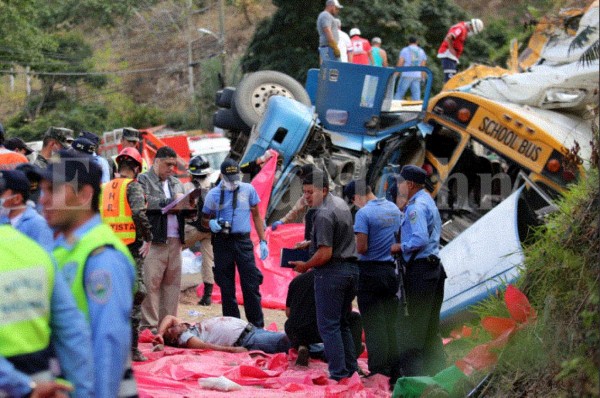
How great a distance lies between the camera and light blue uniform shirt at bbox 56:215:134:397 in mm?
4262

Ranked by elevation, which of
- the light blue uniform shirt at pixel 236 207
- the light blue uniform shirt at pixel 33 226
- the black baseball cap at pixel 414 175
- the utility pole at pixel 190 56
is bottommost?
the utility pole at pixel 190 56

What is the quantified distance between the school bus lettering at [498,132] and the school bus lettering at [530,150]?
137mm

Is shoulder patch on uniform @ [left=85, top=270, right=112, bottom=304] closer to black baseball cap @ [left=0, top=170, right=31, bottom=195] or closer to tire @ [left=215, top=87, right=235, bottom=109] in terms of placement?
black baseball cap @ [left=0, top=170, right=31, bottom=195]

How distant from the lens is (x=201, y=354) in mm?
9680

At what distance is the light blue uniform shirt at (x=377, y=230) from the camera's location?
891 cm

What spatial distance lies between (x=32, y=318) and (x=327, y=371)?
5.28 m

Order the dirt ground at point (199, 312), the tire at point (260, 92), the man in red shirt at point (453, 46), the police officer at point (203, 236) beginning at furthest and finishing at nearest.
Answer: the man in red shirt at point (453, 46) < the tire at point (260, 92) < the police officer at point (203, 236) < the dirt ground at point (199, 312)

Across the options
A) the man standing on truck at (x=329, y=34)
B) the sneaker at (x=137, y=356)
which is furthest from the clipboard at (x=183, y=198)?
the man standing on truck at (x=329, y=34)

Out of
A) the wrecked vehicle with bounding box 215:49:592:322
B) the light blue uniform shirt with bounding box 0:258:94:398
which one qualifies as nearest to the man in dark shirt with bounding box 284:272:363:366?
the wrecked vehicle with bounding box 215:49:592:322

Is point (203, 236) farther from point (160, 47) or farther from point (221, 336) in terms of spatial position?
point (160, 47)

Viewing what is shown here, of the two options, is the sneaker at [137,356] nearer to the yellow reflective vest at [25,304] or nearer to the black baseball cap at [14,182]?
the black baseball cap at [14,182]

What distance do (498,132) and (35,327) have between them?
10.8 m

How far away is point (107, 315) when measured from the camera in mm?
4285

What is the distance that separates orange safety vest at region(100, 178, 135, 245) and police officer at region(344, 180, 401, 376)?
189cm
